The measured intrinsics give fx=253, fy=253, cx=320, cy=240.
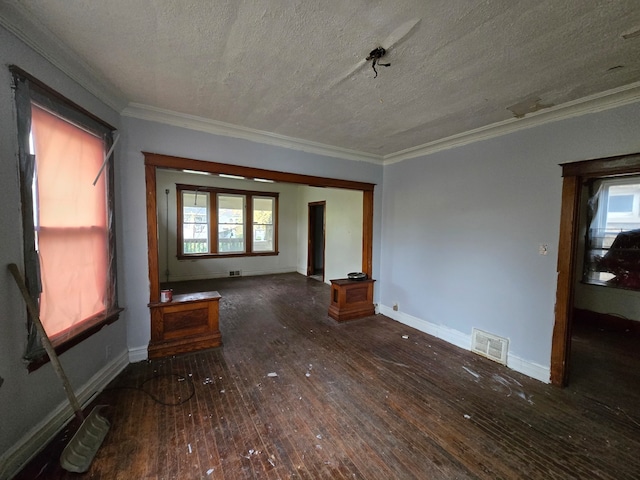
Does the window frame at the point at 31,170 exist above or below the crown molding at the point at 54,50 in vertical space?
below

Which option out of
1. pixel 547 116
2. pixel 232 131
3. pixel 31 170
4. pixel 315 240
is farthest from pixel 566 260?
pixel 315 240

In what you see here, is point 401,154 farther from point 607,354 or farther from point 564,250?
point 607,354

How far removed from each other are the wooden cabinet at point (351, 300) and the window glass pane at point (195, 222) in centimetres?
413

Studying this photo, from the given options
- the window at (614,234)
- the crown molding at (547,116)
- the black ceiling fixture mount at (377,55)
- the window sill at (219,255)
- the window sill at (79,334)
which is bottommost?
the window sill at (79,334)

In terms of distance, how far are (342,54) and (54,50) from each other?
6.13 feet

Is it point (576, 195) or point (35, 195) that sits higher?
point (576, 195)

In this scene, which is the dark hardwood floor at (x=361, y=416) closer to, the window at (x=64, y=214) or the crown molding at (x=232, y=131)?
the window at (x=64, y=214)

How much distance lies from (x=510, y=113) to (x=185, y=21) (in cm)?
279

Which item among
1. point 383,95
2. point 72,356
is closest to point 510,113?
point 383,95

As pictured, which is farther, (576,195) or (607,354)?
(607,354)

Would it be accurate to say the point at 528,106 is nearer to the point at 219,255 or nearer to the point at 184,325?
the point at 184,325

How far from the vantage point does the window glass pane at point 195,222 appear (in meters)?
6.31

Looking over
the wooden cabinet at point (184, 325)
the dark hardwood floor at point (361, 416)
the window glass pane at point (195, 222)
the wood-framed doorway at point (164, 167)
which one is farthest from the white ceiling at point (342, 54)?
the window glass pane at point (195, 222)

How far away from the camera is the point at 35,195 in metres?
1.62
